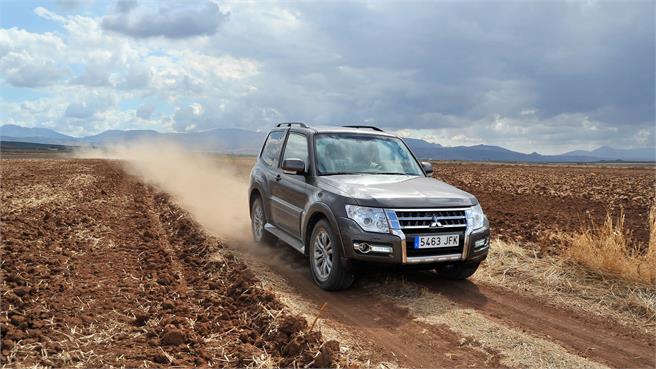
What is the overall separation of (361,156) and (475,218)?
5.91 feet

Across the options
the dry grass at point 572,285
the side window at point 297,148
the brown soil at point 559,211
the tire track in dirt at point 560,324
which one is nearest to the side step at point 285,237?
the side window at point 297,148

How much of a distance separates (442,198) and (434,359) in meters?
2.04

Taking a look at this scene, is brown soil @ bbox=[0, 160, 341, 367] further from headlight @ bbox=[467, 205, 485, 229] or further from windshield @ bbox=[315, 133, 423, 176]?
headlight @ bbox=[467, 205, 485, 229]

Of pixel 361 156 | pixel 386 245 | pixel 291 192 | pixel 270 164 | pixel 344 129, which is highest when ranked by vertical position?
pixel 344 129

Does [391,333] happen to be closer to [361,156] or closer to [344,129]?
[361,156]

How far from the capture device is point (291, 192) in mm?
7047

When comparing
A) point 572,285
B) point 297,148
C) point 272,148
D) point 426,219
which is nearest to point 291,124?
point 272,148

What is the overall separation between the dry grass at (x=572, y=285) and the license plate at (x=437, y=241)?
4.53 feet

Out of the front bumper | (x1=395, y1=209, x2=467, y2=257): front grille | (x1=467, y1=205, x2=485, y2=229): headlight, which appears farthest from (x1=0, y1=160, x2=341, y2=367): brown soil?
(x1=467, y1=205, x2=485, y2=229): headlight

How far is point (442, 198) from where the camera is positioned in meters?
5.75

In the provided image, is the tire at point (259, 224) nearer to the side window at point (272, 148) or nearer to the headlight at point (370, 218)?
the side window at point (272, 148)

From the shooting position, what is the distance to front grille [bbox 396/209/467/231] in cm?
553

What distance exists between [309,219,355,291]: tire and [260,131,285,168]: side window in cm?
233

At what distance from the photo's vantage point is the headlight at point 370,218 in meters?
5.49
